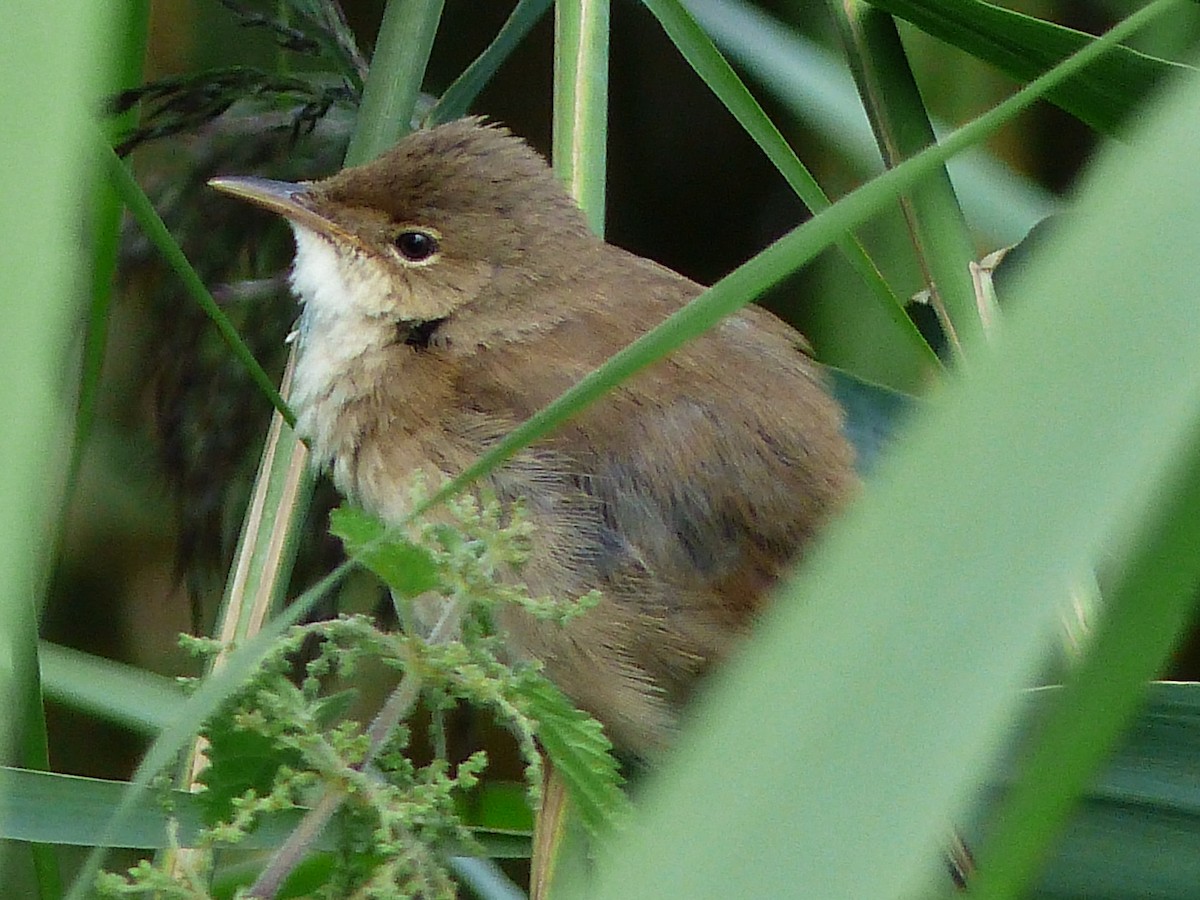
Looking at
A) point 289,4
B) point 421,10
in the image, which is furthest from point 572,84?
point 289,4

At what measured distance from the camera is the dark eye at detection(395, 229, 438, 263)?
174 centimetres

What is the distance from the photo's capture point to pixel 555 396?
153 centimetres

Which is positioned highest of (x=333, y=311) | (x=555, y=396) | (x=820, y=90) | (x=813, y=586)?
(x=820, y=90)

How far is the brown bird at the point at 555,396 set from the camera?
1.51 meters

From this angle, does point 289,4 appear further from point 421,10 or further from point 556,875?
point 556,875

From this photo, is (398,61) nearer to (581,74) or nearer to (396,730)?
Result: (581,74)

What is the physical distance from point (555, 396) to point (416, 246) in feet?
1.05

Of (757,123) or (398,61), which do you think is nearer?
(757,123)

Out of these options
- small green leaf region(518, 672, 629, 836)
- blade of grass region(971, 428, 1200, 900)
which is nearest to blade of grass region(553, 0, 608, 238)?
small green leaf region(518, 672, 629, 836)

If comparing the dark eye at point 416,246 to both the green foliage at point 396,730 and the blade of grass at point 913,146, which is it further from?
the green foliage at point 396,730

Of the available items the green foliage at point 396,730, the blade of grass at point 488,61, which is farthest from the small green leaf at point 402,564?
the blade of grass at point 488,61

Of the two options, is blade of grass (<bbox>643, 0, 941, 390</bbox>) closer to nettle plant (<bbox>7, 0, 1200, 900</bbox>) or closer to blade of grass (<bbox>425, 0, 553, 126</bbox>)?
nettle plant (<bbox>7, 0, 1200, 900</bbox>)

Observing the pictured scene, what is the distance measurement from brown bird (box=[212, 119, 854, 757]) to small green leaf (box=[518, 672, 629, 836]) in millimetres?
561

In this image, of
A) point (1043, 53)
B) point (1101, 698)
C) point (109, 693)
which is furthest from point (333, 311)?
point (1101, 698)
